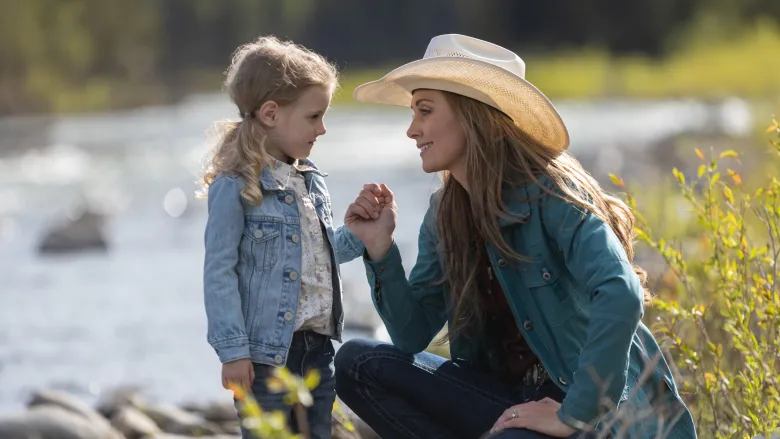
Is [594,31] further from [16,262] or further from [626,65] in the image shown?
[16,262]

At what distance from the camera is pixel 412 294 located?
138 inches

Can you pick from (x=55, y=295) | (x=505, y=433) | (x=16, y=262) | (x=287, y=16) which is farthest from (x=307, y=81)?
(x=287, y=16)

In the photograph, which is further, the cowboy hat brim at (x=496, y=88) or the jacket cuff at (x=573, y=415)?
the cowboy hat brim at (x=496, y=88)

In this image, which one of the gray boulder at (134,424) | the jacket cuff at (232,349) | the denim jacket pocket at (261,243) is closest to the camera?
the jacket cuff at (232,349)

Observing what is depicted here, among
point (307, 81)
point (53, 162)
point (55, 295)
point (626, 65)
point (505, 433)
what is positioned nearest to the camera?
point (505, 433)

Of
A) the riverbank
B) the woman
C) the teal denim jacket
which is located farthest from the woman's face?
the riverbank

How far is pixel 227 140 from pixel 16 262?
866 centimetres

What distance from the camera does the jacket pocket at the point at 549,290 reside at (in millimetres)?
3176

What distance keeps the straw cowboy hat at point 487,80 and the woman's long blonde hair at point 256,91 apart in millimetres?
228

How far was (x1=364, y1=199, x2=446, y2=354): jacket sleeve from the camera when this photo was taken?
344 cm

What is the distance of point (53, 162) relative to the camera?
72.6ft

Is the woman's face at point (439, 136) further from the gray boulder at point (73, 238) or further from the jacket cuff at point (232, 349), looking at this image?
the gray boulder at point (73, 238)

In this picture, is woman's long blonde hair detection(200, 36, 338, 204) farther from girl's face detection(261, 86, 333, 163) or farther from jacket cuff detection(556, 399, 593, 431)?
jacket cuff detection(556, 399, 593, 431)

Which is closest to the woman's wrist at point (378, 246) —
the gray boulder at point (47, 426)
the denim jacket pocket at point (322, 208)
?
the denim jacket pocket at point (322, 208)
